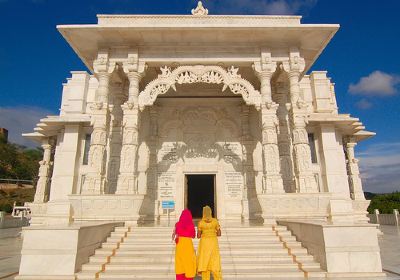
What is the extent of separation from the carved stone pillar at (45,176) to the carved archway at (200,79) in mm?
7301

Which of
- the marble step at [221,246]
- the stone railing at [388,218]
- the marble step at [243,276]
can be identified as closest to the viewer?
the marble step at [243,276]

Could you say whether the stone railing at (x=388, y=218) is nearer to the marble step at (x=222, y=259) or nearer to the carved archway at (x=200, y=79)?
the carved archway at (x=200, y=79)

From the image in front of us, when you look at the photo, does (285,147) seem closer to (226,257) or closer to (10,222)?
(226,257)

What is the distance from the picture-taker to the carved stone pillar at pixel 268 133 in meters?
10.6

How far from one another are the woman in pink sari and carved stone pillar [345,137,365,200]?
12616 mm

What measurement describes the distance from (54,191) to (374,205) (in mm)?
26584

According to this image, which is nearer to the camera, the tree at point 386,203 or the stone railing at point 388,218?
the stone railing at point 388,218

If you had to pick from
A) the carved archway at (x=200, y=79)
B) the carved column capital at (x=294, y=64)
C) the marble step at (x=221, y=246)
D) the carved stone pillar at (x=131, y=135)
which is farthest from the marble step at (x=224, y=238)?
the carved column capital at (x=294, y=64)

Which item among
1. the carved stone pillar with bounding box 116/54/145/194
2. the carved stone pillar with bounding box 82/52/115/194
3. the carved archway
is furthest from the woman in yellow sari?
the carved archway

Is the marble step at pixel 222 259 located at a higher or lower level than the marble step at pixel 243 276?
higher

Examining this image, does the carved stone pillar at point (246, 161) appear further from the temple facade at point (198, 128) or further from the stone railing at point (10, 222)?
the stone railing at point (10, 222)

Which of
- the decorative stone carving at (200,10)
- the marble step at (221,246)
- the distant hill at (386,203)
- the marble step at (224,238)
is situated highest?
the decorative stone carving at (200,10)

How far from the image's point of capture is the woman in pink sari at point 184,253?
4.88 metres

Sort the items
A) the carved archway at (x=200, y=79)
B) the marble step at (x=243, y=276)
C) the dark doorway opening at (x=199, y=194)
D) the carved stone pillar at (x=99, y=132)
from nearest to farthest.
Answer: the marble step at (x=243, y=276) < the carved stone pillar at (x=99, y=132) < the carved archway at (x=200, y=79) < the dark doorway opening at (x=199, y=194)
